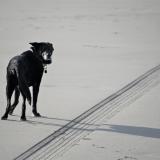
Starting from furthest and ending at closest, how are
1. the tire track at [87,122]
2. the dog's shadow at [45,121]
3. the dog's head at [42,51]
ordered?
the dog's head at [42,51]
the dog's shadow at [45,121]
the tire track at [87,122]

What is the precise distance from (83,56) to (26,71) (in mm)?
6606

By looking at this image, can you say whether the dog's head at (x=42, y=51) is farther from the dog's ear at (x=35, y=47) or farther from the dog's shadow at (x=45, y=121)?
the dog's shadow at (x=45, y=121)

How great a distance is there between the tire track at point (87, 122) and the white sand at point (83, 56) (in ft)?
0.54

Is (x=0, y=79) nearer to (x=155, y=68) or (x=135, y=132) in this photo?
(x=155, y=68)

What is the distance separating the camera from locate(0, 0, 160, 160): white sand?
7.57 meters

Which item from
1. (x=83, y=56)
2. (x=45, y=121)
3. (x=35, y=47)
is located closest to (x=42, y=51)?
(x=35, y=47)

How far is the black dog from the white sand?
0.53 meters

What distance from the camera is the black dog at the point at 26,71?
7977 millimetres

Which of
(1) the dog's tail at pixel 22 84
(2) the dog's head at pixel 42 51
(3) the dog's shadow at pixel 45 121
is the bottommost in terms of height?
(3) the dog's shadow at pixel 45 121

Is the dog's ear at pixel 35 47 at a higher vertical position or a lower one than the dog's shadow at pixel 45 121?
Result: higher

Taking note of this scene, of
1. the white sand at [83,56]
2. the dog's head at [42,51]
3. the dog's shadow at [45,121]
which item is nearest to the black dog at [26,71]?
the dog's head at [42,51]

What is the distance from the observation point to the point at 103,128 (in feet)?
26.0

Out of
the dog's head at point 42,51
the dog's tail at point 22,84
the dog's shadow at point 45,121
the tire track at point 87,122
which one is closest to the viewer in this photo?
the tire track at point 87,122

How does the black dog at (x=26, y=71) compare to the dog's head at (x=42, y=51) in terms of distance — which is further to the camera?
the dog's head at (x=42, y=51)
